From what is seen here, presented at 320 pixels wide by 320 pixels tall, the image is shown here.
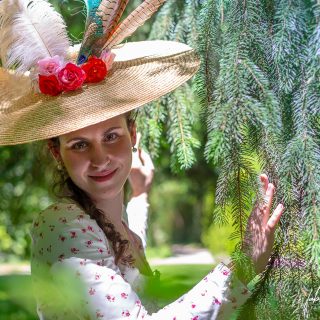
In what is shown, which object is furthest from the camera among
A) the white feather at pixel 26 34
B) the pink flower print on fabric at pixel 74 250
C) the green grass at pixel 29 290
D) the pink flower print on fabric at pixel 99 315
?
the white feather at pixel 26 34

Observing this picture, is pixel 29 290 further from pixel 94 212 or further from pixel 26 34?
pixel 26 34

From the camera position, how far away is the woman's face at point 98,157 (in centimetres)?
177

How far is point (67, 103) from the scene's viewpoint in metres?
1.80

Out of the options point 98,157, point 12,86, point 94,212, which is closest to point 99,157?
point 98,157

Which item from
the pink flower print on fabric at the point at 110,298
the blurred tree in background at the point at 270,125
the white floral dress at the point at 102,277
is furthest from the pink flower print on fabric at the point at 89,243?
the blurred tree in background at the point at 270,125

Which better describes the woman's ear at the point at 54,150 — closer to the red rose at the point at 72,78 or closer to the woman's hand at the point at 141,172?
the red rose at the point at 72,78

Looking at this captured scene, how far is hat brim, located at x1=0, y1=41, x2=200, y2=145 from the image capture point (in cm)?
174

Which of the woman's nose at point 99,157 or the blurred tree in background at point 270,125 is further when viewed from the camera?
the woman's nose at point 99,157

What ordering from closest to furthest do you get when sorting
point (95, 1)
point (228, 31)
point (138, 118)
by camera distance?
1. point (228, 31)
2. point (95, 1)
3. point (138, 118)

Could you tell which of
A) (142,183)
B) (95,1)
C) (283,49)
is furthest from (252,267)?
(142,183)

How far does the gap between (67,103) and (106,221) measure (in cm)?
32

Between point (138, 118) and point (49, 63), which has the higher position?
point (49, 63)

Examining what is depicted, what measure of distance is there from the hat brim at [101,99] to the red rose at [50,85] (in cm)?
2

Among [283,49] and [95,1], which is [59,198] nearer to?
[95,1]
